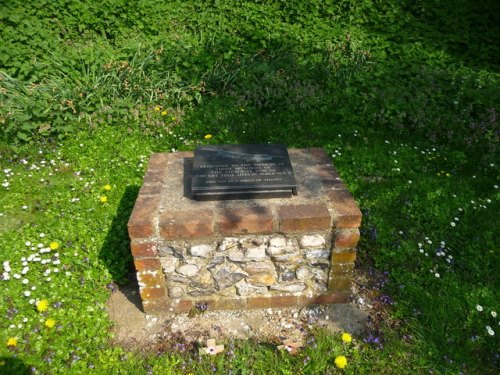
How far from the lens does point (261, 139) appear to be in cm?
488

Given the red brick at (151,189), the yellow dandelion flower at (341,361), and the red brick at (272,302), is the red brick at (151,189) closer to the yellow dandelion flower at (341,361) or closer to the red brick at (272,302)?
the red brick at (272,302)

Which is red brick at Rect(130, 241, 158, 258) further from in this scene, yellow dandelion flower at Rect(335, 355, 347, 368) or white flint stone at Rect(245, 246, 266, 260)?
yellow dandelion flower at Rect(335, 355, 347, 368)

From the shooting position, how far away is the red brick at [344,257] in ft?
9.19

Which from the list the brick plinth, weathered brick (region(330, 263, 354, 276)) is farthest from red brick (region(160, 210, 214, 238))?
weathered brick (region(330, 263, 354, 276))

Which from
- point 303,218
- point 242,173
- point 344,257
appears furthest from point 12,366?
point 344,257

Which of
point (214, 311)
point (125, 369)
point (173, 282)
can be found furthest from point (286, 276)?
point (125, 369)

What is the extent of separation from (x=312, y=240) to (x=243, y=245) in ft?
1.57

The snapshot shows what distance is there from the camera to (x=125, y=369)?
254 centimetres

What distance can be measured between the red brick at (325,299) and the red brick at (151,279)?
1.05m

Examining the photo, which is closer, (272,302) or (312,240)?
(312,240)

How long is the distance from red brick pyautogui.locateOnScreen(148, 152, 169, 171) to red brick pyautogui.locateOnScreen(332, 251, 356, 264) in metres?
1.51

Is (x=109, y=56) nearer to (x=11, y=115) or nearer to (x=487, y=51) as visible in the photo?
(x=11, y=115)

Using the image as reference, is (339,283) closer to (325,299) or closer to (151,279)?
(325,299)

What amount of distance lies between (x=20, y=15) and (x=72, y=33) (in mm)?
737
